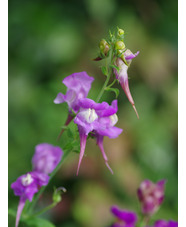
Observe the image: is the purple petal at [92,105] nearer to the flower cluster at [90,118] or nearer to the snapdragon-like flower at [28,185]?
the flower cluster at [90,118]

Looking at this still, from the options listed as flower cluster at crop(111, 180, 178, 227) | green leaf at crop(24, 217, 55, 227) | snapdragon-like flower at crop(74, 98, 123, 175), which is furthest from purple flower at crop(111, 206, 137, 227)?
snapdragon-like flower at crop(74, 98, 123, 175)

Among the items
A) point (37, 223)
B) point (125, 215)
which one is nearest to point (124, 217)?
point (125, 215)

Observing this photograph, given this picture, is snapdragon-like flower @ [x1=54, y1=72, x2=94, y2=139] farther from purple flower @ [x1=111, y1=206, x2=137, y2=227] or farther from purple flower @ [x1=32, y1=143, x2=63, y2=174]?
purple flower @ [x1=111, y1=206, x2=137, y2=227]

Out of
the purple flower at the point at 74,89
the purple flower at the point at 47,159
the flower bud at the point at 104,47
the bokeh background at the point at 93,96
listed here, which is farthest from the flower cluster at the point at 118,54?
the bokeh background at the point at 93,96

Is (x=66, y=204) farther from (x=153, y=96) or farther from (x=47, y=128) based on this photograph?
(x=153, y=96)

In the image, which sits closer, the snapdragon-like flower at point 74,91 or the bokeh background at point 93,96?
the snapdragon-like flower at point 74,91

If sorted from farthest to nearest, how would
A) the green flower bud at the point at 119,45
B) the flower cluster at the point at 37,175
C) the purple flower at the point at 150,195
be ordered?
the purple flower at the point at 150,195 → the flower cluster at the point at 37,175 → the green flower bud at the point at 119,45
